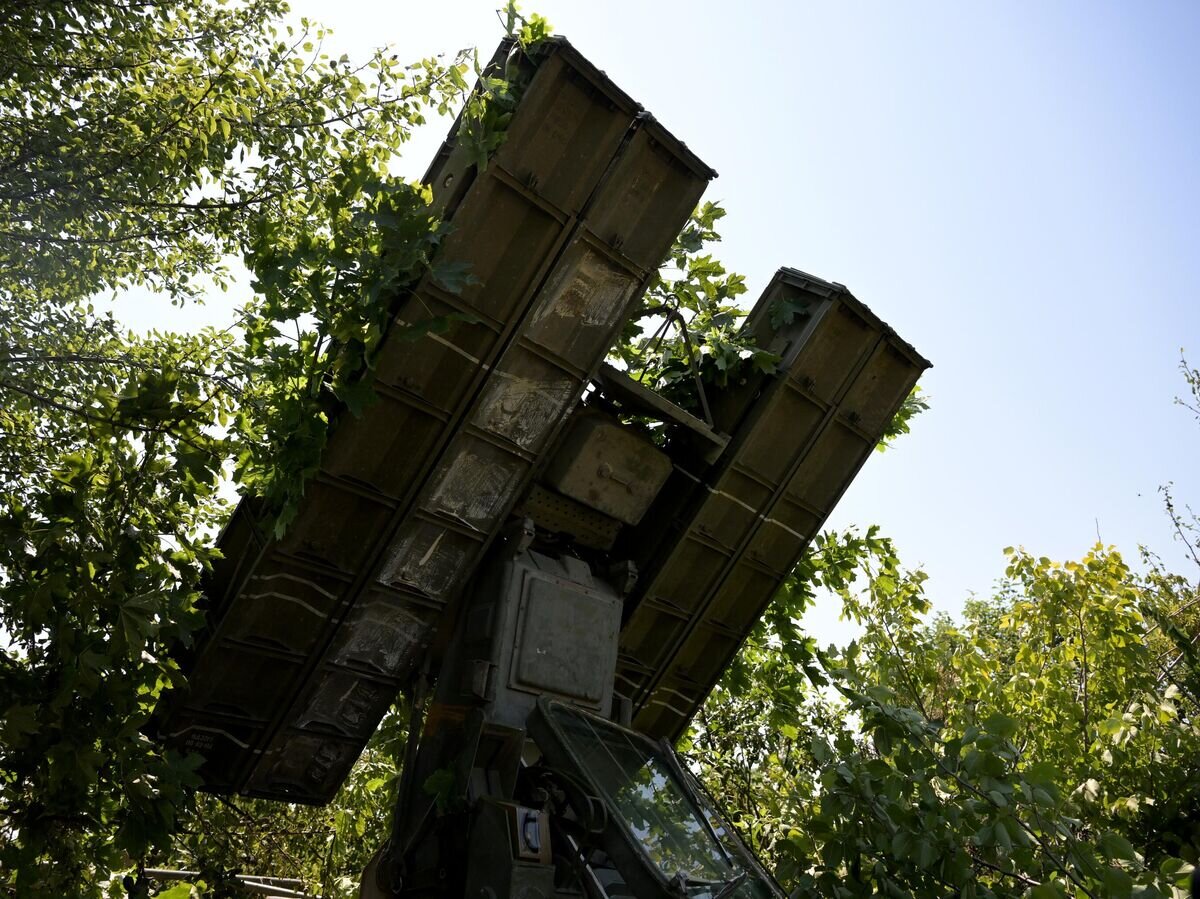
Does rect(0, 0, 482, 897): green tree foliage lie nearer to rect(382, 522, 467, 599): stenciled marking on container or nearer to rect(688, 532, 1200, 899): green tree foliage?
rect(382, 522, 467, 599): stenciled marking on container

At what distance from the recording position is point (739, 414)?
798 cm

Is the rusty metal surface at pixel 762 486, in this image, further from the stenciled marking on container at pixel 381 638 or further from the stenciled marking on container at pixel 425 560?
the stenciled marking on container at pixel 381 638

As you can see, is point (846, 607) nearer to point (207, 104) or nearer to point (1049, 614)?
point (1049, 614)

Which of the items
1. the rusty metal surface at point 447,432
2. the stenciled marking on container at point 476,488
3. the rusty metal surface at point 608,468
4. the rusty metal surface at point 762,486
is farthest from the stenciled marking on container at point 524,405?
the rusty metal surface at point 762,486

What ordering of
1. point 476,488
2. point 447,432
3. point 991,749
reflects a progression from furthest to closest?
point 476,488, point 447,432, point 991,749

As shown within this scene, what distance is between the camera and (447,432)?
6.62m

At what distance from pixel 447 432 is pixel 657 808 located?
282 cm

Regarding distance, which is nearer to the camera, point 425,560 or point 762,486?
point 425,560

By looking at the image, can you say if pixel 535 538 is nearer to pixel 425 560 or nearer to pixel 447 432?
pixel 425 560

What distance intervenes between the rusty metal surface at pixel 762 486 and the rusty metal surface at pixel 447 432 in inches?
62.7

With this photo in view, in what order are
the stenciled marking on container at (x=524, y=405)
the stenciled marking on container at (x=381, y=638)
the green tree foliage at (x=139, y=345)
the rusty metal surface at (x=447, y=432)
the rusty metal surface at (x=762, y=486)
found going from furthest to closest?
the rusty metal surface at (x=762, y=486) → the stenciled marking on container at (x=381, y=638) → the stenciled marking on container at (x=524, y=405) → the rusty metal surface at (x=447, y=432) → the green tree foliage at (x=139, y=345)

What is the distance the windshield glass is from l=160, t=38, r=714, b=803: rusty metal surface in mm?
1624

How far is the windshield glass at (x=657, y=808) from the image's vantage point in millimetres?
5355

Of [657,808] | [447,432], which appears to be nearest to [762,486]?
[447,432]
